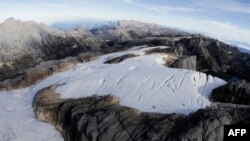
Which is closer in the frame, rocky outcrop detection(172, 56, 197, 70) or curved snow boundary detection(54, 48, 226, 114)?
curved snow boundary detection(54, 48, 226, 114)

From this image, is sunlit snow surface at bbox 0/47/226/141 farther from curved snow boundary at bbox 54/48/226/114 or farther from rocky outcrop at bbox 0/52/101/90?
rocky outcrop at bbox 0/52/101/90

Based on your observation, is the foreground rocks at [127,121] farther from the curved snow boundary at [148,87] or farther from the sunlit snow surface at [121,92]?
the curved snow boundary at [148,87]

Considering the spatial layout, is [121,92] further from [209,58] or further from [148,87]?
[209,58]

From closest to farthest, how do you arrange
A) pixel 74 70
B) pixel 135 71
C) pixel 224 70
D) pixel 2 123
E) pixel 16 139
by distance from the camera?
pixel 16 139 → pixel 2 123 → pixel 135 71 → pixel 74 70 → pixel 224 70

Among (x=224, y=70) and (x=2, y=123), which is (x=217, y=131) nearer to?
(x=2, y=123)

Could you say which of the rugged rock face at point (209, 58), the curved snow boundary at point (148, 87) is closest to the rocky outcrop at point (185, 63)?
the rugged rock face at point (209, 58)

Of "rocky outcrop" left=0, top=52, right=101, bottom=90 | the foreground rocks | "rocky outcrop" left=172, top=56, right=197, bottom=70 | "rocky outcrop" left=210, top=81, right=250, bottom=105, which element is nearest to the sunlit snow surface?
"rocky outcrop" left=210, top=81, right=250, bottom=105

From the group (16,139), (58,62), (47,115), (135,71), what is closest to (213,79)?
(135,71)
